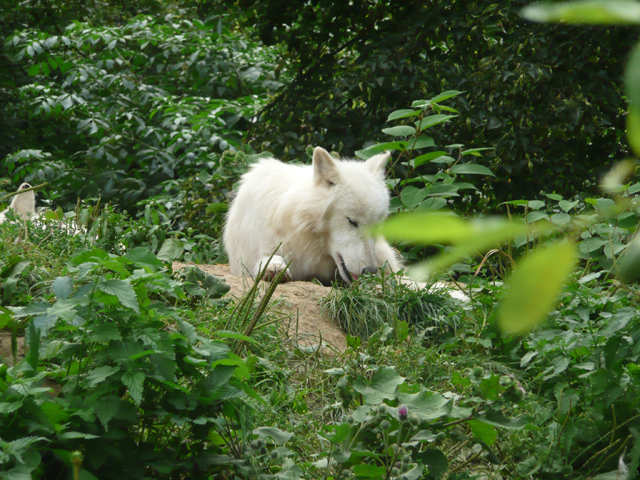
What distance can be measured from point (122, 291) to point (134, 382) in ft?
0.82

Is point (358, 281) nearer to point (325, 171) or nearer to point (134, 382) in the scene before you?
point (325, 171)

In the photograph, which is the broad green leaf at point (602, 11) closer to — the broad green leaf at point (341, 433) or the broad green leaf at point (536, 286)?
the broad green leaf at point (536, 286)

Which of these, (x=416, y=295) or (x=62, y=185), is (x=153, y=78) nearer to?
(x=62, y=185)

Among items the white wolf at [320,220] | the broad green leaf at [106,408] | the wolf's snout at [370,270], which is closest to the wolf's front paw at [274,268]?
the white wolf at [320,220]

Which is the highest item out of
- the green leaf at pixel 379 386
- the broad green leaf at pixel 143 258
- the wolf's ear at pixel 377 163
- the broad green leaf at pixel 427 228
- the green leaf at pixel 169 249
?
the broad green leaf at pixel 427 228

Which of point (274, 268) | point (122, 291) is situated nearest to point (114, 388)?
point (122, 291)

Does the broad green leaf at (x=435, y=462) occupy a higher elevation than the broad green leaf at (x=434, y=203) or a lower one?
higher

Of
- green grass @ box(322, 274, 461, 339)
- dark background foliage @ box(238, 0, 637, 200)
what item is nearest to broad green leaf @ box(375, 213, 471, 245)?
green grass @ box(322, 274, 461, 339)

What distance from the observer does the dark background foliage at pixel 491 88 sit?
6598 millimetres

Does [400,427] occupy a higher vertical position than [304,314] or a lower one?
higher

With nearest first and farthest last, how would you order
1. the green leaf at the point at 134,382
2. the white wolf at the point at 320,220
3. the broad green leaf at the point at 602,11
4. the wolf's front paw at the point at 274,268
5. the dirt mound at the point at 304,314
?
the broad green leaf at the point at 602,11 < the green leaf at the point at 134,382 < the dirt mound at the point at 304,314 < the wolf's front paw at the point at 274,268 < the white wolf at the point at 320,220

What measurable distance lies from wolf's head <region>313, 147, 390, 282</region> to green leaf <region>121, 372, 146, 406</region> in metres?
2.93

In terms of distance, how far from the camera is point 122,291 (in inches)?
75.6

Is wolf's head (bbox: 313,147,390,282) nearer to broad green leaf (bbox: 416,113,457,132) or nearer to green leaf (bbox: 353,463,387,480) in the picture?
broad green leaf (bbox: 416,113,457,132)
